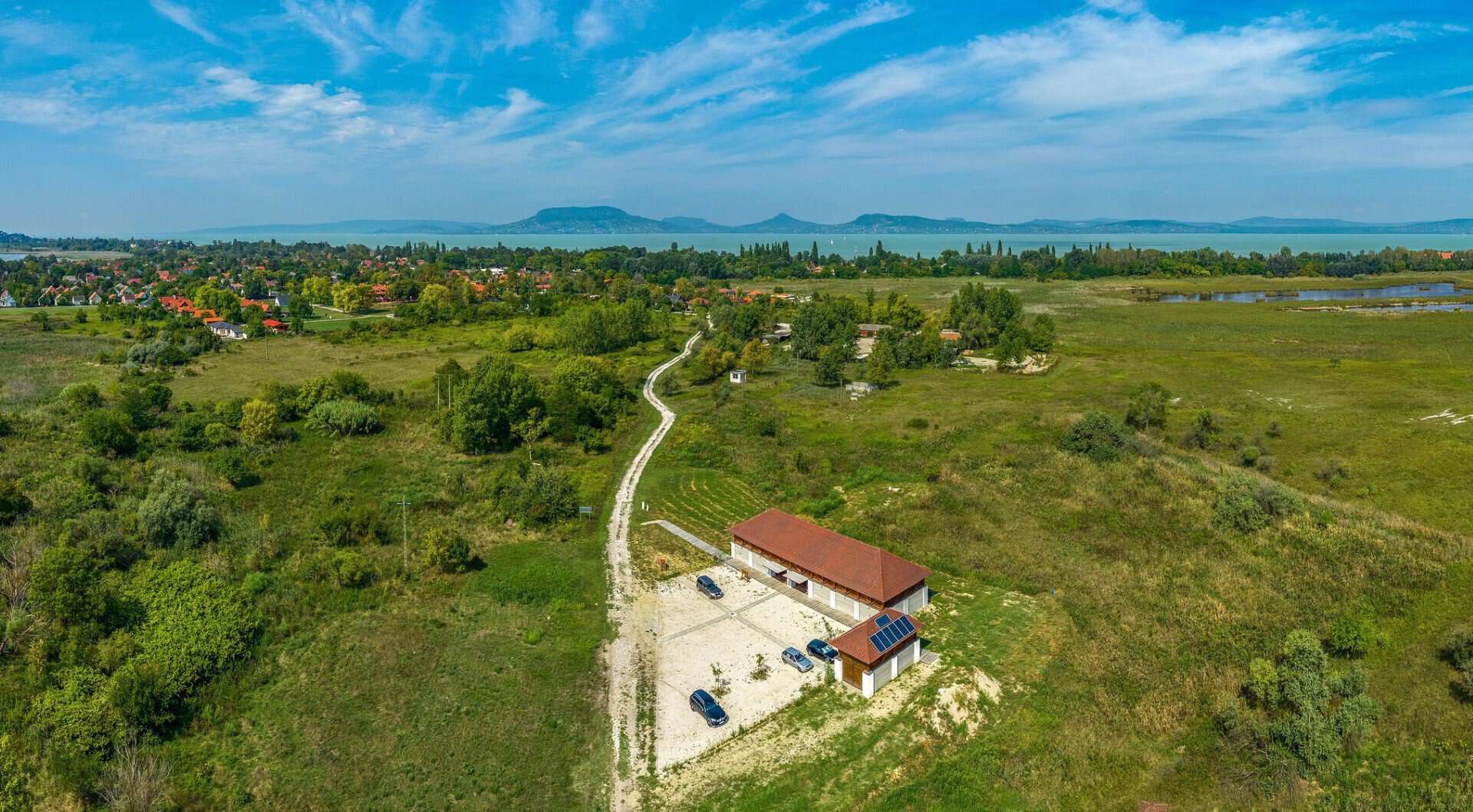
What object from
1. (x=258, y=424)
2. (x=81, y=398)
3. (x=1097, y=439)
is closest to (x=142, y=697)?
(x=258, y=424)

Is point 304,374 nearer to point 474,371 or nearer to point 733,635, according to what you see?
point 474,371

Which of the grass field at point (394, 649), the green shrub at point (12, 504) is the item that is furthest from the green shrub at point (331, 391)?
the green shrub at point (12, 504)

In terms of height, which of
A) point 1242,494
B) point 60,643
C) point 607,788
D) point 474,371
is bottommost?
point 607,788

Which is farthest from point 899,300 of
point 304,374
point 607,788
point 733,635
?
point 607,788

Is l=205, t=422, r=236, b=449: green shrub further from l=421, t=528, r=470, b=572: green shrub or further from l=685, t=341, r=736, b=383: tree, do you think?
l=685, t=341, r=736, b=383: tree

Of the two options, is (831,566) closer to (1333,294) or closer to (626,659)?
(626,659)

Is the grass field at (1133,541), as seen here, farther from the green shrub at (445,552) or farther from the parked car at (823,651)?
the green shrub at (445,552)

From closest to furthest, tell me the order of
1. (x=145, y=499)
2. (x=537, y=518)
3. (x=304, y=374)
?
(x=145, y=499) < (x=537, y=518) < (x=304, y=374)
